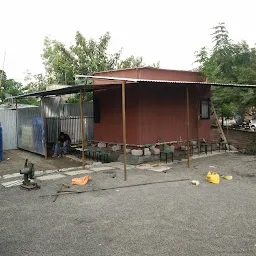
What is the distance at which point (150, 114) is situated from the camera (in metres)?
10.7

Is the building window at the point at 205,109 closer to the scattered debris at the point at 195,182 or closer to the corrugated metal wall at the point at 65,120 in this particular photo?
the corrugated metal wall at the point at 65,120

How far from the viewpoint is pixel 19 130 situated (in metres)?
14.2

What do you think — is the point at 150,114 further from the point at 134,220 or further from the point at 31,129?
the point at 134,220

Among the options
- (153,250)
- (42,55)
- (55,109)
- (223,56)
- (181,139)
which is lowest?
(153,250)

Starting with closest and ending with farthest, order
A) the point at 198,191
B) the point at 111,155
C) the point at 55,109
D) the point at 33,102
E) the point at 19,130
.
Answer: the point at 198,191
the point at 111,155
the point at 55,109
the point at 19,130
the point at 33,102

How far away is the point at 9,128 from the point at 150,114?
25.0 ft

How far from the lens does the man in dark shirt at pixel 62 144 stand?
12.2 meters

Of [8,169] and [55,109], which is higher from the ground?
[55,109]

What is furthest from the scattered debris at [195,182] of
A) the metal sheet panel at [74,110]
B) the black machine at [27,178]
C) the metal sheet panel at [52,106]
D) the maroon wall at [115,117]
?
the metal sheet panel at [52,106]

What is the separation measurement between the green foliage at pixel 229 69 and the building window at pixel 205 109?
22.6 inches

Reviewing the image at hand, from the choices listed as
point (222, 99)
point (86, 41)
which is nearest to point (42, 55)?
point (86, 41)

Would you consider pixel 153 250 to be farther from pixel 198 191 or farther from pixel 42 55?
pixel 42 55

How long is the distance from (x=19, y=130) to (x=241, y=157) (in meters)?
10.3

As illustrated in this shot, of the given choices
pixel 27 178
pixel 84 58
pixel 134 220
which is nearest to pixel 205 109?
pixel 27 178
